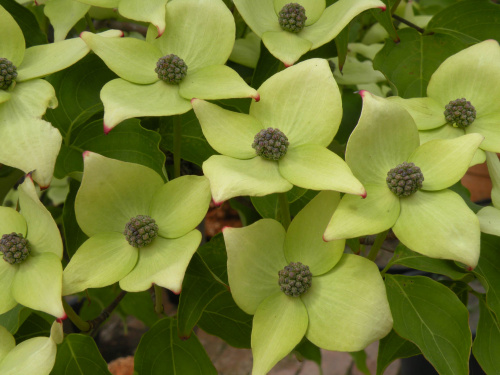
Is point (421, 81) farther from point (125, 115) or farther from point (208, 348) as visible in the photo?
point (208, 348)

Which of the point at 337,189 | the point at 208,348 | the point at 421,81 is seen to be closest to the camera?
the point at 337,189

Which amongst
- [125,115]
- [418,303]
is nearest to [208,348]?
[418,303]

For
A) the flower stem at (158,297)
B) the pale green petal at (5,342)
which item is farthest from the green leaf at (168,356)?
the pale green petal at (5,342)

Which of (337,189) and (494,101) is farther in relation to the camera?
(494,101)

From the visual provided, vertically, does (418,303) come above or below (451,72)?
below

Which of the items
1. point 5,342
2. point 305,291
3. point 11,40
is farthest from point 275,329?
point 11,40

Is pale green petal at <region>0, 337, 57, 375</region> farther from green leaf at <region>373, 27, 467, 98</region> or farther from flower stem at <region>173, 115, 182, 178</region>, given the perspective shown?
green leaf at <region>373, 27, 467, 98</region>

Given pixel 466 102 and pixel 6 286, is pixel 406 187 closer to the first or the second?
pixel 466 102
